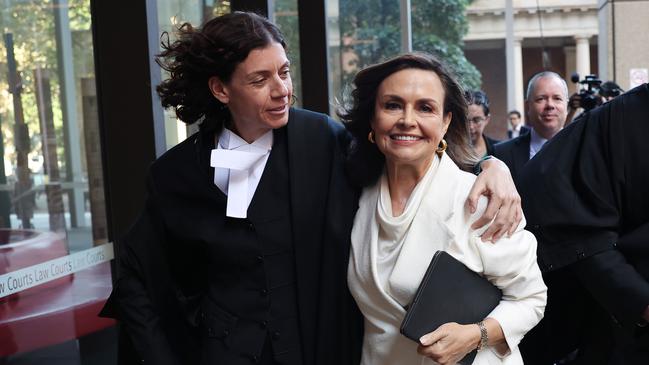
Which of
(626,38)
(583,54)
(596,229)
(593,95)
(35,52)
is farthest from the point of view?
(583,54)

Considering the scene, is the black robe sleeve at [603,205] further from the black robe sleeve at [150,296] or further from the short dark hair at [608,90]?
the short dark hair at [608,90]

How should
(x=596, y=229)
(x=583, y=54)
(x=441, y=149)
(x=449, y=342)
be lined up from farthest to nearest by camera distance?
(x=583, y=54), (x=596, y=229), (x=441, y=149), (x=449, y=342)

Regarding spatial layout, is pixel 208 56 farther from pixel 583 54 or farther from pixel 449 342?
pixel 583 54

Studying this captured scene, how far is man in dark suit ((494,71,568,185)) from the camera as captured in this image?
195 inches

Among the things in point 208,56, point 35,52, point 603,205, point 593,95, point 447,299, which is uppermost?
point 35,52

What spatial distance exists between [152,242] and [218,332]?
1.16 ft

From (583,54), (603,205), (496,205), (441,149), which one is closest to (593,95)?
(603,205)

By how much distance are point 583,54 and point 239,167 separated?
96.4 ft

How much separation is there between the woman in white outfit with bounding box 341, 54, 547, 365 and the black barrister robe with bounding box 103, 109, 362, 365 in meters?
0.09

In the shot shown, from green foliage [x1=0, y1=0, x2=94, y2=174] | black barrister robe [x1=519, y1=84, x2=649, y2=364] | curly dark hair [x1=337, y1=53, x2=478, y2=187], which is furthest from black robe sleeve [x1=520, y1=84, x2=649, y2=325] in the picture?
green foliage [x1=0, y1=0, x2=94, y2=174]

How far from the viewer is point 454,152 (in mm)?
2377

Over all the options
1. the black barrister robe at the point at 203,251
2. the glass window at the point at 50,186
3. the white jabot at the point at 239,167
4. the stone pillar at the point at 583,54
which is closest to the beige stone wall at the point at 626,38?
the glass window at the point at 50,186

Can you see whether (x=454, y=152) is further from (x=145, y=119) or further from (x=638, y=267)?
(x=145, y=119)

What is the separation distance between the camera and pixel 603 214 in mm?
2713
